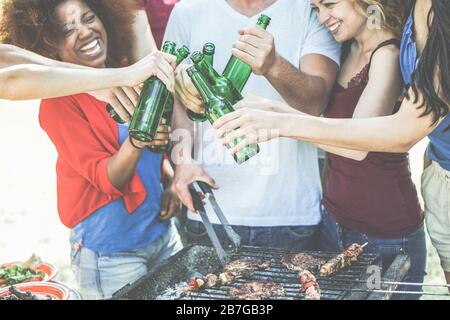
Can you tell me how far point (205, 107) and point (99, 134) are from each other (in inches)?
22.5

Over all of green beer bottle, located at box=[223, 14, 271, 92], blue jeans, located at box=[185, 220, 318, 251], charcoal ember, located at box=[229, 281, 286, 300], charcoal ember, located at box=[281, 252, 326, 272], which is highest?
green beer bottle, located at box=[223, 14, 271, 92]

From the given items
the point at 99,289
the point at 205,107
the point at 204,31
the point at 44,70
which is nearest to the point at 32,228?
the point at 99,289

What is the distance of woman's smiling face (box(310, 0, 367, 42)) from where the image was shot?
3.67 m

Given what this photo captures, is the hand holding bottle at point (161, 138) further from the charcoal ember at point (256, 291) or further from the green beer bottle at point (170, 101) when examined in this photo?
the charcoal ember at point (256, 291)

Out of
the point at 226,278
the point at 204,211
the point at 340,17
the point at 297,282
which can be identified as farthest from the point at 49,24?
the point at 297,282

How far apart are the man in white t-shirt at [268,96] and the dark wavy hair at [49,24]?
232 mm

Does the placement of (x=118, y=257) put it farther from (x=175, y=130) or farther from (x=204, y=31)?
(x=204, y=31)

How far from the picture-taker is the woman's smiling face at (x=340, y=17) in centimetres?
367

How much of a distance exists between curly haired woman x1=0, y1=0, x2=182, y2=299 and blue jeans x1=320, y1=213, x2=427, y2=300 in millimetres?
791

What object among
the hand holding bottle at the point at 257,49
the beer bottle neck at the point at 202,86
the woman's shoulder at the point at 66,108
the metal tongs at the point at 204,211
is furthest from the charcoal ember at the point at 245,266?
the woman's shoulder at the point at 66,108

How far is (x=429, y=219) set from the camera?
12.8 feet

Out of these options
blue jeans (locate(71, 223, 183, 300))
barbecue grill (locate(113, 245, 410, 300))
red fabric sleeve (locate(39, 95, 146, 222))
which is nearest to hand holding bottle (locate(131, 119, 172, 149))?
red fabric sleeve (locate(39, 95, 146, 222))

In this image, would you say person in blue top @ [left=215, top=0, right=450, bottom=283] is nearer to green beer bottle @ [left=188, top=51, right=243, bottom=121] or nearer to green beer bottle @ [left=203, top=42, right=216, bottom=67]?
green beer bottle @ [left=188, top=51, right=243, bottom=121]

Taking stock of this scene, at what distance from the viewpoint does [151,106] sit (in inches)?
152
